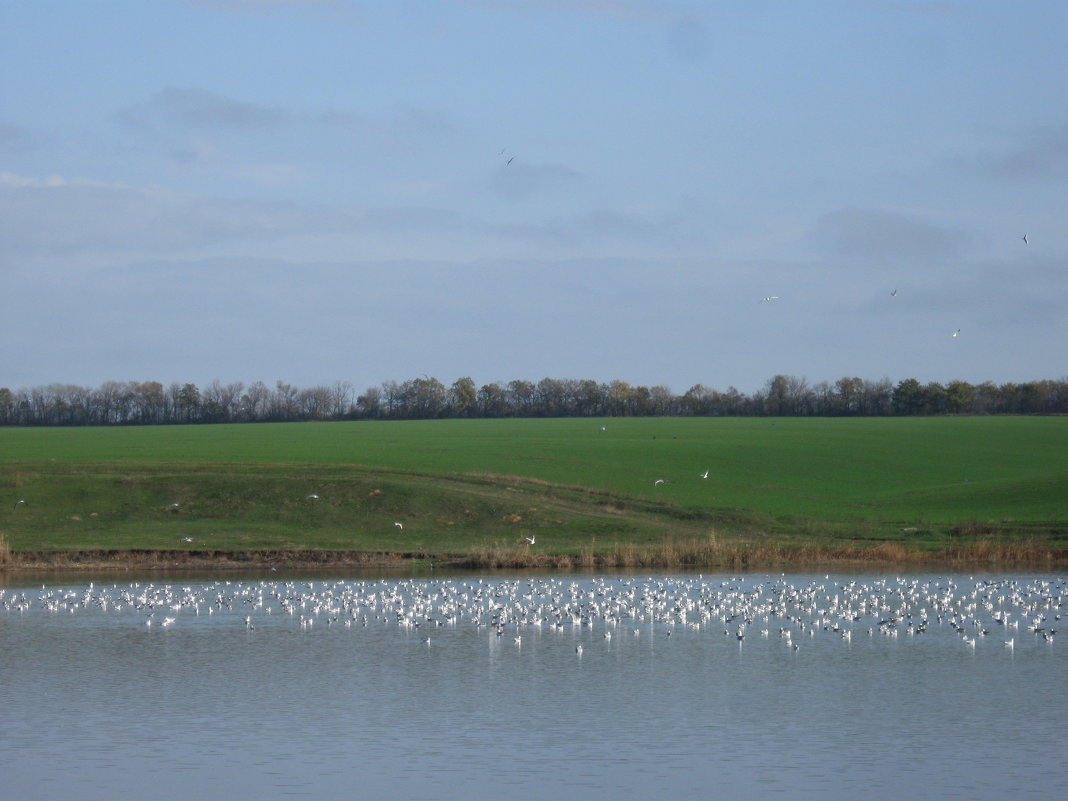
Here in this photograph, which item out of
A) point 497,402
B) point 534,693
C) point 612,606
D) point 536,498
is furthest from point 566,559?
point 497,402

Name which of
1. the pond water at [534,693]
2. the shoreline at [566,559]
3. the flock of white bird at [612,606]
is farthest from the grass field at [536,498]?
the pond water at [534,693]

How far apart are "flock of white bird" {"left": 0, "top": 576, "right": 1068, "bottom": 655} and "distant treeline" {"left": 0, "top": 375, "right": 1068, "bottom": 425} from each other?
389ft

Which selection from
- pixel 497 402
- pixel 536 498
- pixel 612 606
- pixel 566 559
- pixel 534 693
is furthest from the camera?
pixel 497 402

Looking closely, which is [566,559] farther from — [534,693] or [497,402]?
[497,402]

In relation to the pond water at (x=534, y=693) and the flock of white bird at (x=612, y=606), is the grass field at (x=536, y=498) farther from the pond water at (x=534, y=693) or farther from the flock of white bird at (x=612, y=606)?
the pond water at (x=534, y=693)

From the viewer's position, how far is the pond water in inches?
706

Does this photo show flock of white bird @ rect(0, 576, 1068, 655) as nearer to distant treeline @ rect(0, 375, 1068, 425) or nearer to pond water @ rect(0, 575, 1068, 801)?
pond water @ rect(0, 575, 1068, 801)

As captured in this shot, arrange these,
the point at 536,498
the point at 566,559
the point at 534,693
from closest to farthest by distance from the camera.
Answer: the point at 534,693 → the point at 566,559 → the point at 536,498

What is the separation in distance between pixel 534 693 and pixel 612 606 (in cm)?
1094

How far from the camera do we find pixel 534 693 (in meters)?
24.0

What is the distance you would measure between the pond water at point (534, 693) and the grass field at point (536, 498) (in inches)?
499

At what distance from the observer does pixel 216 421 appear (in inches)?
6604

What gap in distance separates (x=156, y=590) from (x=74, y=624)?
6.53 meters

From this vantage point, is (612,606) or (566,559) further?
(566,559)
